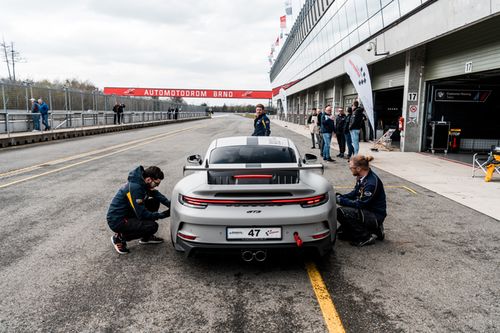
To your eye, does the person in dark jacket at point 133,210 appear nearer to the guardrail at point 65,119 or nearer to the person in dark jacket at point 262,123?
the person in dark jacket at point 262,123

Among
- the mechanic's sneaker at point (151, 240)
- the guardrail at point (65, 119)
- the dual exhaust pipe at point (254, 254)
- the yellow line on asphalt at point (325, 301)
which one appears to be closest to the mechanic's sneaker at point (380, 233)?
the yellow line on asphalt at point (325, 301)

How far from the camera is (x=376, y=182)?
4.74 meters

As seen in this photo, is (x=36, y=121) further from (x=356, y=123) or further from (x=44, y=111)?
(x=356, y=123)

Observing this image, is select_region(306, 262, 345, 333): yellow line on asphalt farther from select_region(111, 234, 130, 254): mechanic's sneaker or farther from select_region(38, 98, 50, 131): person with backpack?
select_region(38, 98, 50, 131): person with backpack

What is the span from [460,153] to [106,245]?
14884mm

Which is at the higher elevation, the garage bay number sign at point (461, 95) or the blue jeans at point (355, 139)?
the garage bay number sign at point (461, 95)

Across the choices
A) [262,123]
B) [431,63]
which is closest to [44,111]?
[262,123]

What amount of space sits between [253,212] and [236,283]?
0.71 m

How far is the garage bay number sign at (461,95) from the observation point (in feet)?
52.5

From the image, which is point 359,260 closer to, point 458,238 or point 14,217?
point 458,238

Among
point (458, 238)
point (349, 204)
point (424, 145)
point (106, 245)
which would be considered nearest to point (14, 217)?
point (106, 245)

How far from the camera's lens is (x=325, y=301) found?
3.42 m

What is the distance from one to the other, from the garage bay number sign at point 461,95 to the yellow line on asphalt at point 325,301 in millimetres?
14187

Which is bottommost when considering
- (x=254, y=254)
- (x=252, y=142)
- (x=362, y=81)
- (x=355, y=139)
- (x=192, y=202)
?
(x=254, y=254)
